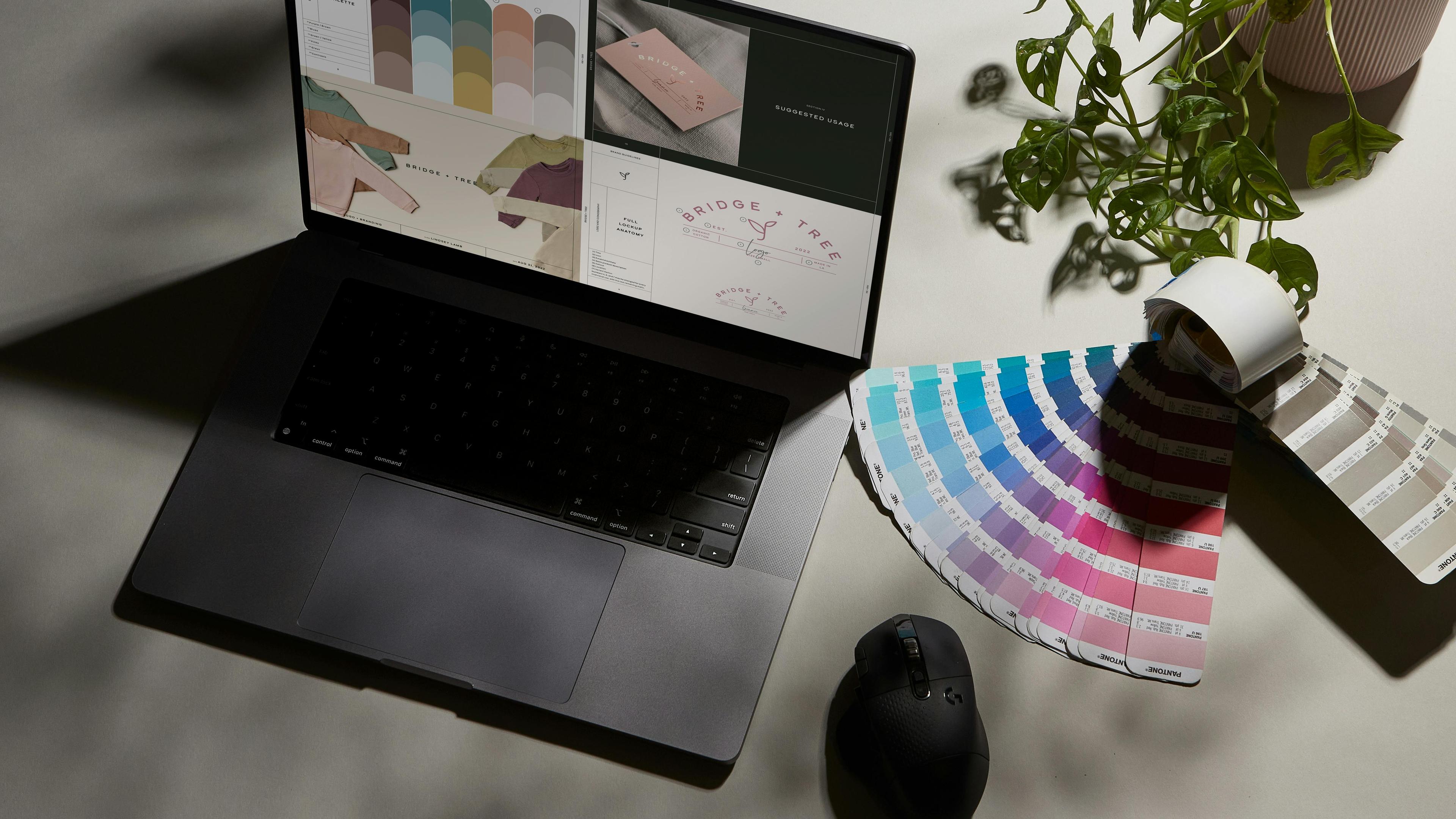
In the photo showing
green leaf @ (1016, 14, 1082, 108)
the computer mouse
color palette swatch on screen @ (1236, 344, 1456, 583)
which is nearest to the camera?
the computer mouse

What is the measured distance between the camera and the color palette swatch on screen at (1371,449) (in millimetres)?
795

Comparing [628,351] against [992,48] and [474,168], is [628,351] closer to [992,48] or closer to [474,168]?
[474,168]

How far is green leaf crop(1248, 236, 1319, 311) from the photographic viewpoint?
85cm

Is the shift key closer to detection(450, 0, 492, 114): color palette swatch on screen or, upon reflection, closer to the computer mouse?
the computer mouse

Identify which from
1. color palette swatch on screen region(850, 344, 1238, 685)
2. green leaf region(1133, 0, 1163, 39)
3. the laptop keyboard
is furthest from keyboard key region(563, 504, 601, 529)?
green leaf region(1133, 0, 1163, 39)

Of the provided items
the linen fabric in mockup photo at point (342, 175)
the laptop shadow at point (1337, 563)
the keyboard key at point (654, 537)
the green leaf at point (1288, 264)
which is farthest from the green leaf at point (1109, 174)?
the linen fabric in mockup photo at point (342, 175)

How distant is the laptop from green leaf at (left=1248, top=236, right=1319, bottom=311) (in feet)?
1.09

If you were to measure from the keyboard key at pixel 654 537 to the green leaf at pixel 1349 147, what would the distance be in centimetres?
60

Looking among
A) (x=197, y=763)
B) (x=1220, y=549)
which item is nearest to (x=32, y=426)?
(x=197, y=763)

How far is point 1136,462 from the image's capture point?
2.80ft

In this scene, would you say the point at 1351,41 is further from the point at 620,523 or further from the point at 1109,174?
the point at 620,523

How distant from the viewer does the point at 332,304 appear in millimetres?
879

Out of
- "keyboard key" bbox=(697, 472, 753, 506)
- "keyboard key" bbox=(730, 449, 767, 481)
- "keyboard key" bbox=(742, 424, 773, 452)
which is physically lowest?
"keyboard key" bbox=(697, 472, 753, 506)

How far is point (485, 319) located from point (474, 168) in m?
0.12
